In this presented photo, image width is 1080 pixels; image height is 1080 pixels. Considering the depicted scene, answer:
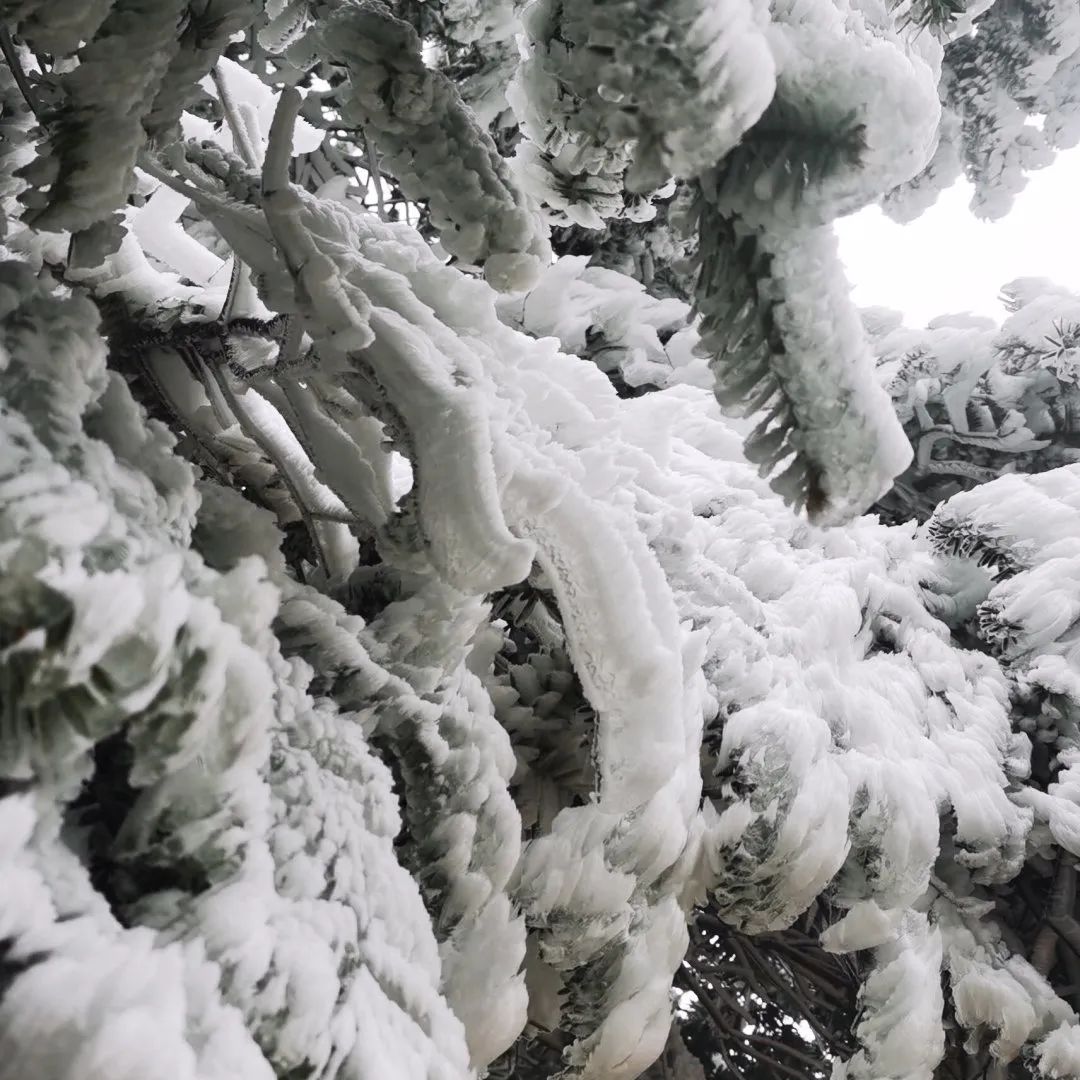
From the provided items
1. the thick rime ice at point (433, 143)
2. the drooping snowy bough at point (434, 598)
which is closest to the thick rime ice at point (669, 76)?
the drooping snowy bough at point (434, 598)

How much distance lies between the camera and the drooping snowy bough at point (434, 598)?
1.29 feet

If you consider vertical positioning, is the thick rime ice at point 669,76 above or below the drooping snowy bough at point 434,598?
above

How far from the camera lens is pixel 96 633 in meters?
0.37

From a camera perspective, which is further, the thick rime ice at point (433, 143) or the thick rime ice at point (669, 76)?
the thick rime ice at point (433, 143)

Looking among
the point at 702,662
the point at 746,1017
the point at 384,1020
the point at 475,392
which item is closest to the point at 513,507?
the point at 475,392

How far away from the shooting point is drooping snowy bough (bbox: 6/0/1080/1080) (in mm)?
393

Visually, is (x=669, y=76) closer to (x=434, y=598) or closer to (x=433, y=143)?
(x=433, y=143)

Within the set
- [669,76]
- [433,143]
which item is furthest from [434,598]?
[669,76]

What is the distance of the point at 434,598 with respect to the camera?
28.3 inches

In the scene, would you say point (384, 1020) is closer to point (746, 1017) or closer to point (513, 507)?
point (513, 507)

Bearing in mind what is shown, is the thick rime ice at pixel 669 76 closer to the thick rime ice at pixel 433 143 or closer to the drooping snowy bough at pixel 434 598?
the drooping snowy bough at pixel 434 598

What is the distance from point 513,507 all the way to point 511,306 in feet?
5.91

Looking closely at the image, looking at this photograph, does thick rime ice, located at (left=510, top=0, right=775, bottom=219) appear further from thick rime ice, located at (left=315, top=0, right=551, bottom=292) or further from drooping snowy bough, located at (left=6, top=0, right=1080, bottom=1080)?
thick rime ice, located at (left=315, top=0, right=551, bottom=292)

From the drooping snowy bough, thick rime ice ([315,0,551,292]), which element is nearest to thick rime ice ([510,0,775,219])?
the drooping snowy bough
